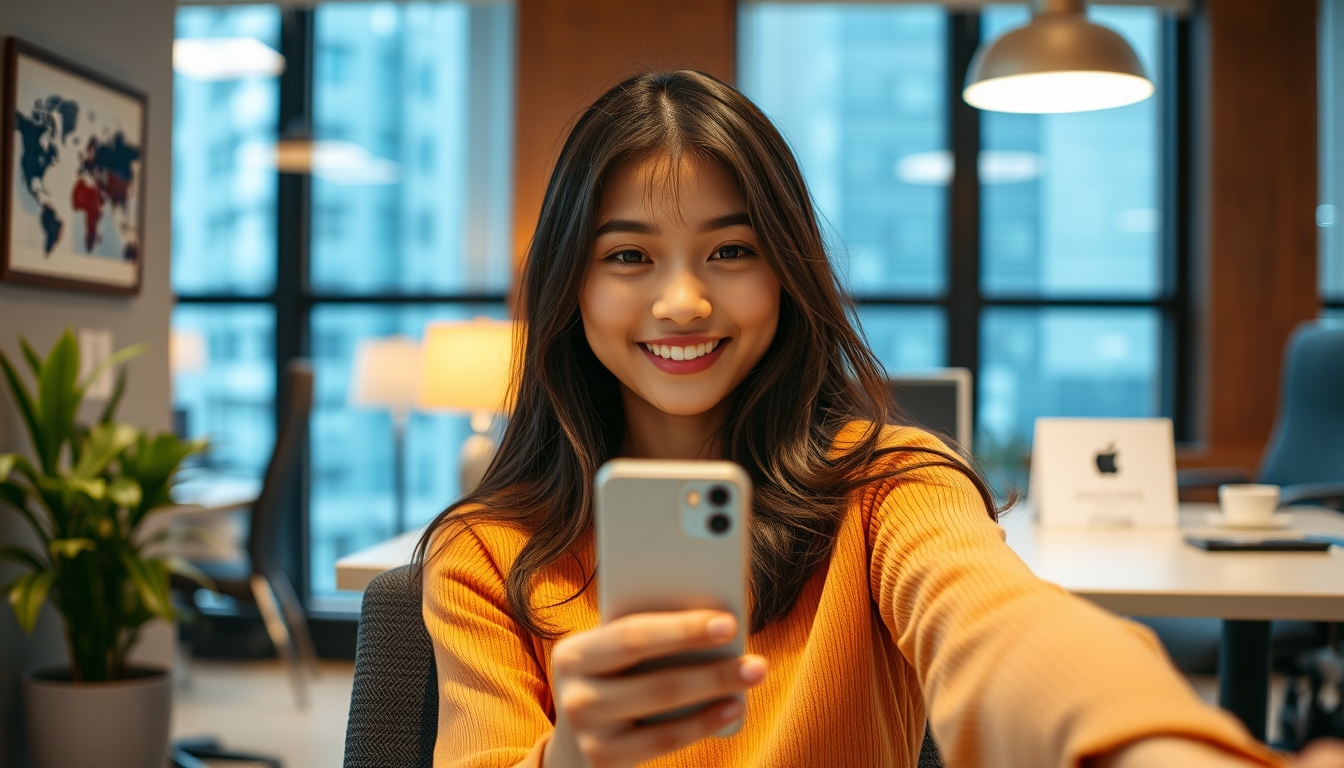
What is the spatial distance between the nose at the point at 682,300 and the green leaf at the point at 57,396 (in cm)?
203

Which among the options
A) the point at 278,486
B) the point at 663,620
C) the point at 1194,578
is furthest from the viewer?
the point at 278,486

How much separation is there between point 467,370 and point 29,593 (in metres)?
1.19

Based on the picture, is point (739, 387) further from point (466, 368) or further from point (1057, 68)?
point (466, 368)

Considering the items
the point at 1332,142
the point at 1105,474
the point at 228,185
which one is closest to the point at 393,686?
the point at 1105,474

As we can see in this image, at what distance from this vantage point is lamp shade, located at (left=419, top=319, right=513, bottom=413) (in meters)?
3.09

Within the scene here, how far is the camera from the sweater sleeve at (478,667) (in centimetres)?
97

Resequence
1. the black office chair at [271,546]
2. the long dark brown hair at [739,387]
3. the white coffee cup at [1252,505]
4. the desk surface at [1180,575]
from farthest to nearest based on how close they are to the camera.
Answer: the black office chair at [271,546] → the white coffee cup at [1252,505] → the desk surface at [1180,575] → the long dark brown hair at [739,387]

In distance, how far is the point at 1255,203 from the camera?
4.54 m

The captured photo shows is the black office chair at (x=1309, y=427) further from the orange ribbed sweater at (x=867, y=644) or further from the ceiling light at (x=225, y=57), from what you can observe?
the ceiling light at (x=225, y=57)

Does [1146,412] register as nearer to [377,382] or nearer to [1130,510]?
[1130,510]

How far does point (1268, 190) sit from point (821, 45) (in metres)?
1.95

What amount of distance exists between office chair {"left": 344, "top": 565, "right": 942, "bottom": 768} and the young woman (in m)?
0.07

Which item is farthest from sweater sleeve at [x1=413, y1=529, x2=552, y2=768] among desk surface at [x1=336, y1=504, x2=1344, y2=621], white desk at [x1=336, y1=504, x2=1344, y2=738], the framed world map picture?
the framed world map picture

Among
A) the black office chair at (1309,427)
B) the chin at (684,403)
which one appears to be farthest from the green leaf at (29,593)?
the black office chair at (1309,427)
